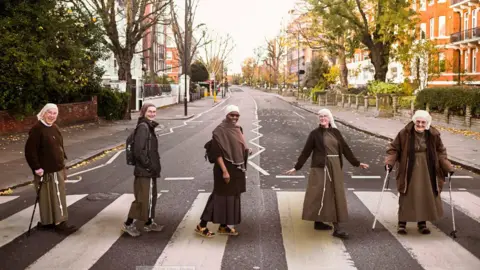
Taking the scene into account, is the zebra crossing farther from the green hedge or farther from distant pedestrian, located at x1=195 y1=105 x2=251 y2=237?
the green hedge

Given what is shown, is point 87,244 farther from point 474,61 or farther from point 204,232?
point 474,61

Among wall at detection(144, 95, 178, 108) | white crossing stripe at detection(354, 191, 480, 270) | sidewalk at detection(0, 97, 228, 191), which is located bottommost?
white crossing stripe at detection(354, 191, 480, 270)

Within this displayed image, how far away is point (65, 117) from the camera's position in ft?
80.3

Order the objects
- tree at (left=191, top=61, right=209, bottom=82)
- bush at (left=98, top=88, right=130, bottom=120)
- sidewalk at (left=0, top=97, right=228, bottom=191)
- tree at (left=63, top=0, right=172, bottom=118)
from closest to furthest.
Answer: sidewalk at (left=0, top=97, right=228, bottom=191), tree at (left=63, top=0, right=172, bottom=118), bush at (left=98, top=88, right=130, bottom=120), tree at (left=191, top=61, right=209, bottom=82)

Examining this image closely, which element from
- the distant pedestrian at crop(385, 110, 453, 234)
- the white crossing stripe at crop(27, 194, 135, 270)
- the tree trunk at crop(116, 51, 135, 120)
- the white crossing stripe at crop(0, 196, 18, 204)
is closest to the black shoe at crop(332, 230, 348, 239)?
the distant pedestrian at crop(385, 110, 453, 234)

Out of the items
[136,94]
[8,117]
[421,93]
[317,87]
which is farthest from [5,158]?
[317,87]

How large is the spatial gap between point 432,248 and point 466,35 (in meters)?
43.4

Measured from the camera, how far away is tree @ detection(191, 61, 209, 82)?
308 ft

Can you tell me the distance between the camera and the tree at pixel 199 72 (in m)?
93.8

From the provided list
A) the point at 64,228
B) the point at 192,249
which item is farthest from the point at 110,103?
the point at 192,249

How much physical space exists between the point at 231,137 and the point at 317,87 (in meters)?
56.8

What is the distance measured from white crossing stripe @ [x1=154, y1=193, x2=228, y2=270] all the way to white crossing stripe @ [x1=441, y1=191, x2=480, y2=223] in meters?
3.89

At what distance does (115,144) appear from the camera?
1853 centimetres

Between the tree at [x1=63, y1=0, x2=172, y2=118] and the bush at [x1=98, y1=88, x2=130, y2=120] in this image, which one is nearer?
the tree at [x1=63, y1=0, x2=172, y2=118]
